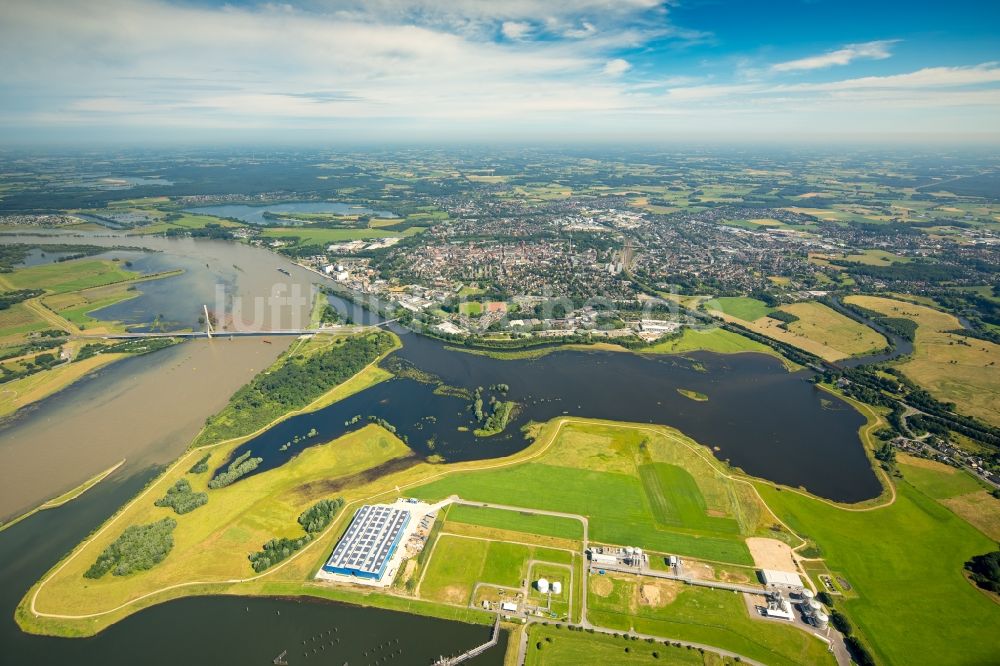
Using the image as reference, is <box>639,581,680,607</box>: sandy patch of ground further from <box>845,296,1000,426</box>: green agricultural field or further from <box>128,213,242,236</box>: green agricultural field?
<box>128,213,242,236</box>: green agricultural field

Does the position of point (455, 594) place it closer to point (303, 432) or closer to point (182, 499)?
point (182, 499)

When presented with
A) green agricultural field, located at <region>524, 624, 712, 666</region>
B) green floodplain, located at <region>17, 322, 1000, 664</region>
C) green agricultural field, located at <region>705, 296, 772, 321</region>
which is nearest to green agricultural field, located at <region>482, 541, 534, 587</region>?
green floodplain, located at <region>17, 322, 1000, 664</region>

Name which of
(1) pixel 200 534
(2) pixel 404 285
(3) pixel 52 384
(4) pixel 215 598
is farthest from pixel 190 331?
(4) pixel 215 598

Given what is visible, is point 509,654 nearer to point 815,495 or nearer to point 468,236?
point 815,495

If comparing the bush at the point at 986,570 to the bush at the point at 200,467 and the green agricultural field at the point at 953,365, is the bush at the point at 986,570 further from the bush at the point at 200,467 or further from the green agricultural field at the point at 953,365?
the bush at the point at 200,467

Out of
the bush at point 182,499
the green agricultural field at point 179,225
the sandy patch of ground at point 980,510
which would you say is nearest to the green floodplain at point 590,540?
the bush at point 182,499
